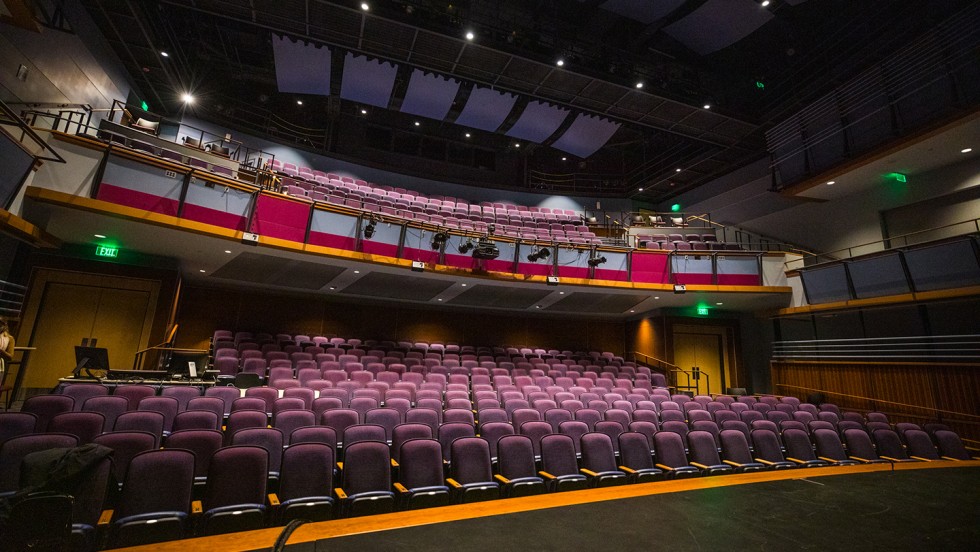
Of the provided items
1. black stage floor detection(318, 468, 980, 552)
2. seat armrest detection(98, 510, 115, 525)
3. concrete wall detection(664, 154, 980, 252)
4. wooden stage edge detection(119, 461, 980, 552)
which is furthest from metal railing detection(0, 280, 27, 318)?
concrete wall detection(664, 154, 980, 252)

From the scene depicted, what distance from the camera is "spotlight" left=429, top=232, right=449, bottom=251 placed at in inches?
294

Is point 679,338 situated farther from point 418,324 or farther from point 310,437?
point 310,437

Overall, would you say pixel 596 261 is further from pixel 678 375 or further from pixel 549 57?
pixel 549 57

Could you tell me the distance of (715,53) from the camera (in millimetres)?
10984

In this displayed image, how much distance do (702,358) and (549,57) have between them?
8.15 metres

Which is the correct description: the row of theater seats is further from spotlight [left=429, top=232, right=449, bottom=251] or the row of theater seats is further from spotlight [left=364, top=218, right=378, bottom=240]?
spotlight [left=429, top=232, right=449, bottom=251]

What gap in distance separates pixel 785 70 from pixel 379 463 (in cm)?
1203

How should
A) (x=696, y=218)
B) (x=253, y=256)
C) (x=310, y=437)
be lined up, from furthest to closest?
(x=696, y=218)
(x=253, y=256)
(x=310, y=437)

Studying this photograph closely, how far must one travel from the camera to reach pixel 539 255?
26.4ft

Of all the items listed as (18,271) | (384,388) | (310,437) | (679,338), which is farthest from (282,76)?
(679,338)

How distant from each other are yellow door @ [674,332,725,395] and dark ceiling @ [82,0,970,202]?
194 inches

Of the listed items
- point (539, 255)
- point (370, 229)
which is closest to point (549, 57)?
point (539, 255)

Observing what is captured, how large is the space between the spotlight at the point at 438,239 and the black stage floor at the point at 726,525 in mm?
5668

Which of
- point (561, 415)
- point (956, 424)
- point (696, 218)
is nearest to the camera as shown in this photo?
point (561, 415)
